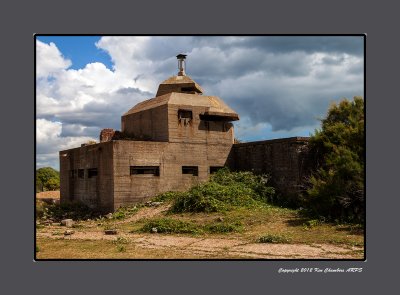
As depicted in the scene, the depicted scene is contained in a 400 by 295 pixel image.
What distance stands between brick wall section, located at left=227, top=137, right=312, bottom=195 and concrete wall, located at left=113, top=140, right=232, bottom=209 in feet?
6.31

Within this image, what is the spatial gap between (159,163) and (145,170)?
0.81 metres

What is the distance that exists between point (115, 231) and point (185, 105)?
10108 millimetres

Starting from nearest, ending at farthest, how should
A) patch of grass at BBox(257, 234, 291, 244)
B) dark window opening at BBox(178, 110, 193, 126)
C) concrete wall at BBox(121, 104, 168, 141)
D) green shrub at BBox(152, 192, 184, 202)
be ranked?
patch of grass at BBox(257, 234, 291, 244) < green shrub at BBox(152, 192, 184, 202) < concrete wall at BBox(121, 104, 168, 141) < dark window opening at BBox(178, 110, 193, 126)

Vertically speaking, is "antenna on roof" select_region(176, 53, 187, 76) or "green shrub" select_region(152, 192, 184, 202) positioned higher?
"antenna on roof" select_region(176, 53, 187, 76)

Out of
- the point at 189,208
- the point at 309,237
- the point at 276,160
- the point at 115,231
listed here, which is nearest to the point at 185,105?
the point at 276,160

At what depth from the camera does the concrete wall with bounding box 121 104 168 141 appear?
79.3ft

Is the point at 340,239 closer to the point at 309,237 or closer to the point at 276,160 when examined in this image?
the point at 309,237

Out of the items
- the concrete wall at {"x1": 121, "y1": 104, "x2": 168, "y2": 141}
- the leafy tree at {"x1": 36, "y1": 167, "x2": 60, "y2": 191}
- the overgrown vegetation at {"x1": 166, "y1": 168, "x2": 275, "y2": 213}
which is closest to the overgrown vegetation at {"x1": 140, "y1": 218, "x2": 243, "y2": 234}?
the overgrown vegetation at {"x1": 166, "y1": 168, "x2": 275, "y2": 213}

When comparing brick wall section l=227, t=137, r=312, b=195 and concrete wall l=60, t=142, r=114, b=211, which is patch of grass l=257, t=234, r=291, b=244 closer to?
brick wall section l=227, t=137, r=312, b=195

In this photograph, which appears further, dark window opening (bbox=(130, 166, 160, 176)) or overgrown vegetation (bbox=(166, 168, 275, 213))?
dark window opening (bbox=(130, 166, 160, 176))

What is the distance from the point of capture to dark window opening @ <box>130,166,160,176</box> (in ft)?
73.2

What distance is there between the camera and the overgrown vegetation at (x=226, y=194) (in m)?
19.1

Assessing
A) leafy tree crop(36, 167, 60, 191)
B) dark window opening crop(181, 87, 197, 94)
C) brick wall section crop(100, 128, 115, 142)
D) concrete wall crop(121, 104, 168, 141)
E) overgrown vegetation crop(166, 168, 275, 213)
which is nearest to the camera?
overgrown vegetation crop(166, 168, 275, 213)

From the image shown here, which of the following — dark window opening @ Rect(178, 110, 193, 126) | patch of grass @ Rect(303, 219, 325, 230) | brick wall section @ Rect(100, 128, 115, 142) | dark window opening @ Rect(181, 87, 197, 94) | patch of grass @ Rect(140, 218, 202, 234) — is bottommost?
patch of grass @ Rect(140, 218, 202, 234)
